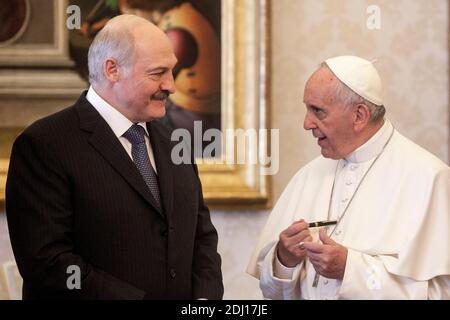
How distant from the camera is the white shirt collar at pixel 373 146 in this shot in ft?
8.89

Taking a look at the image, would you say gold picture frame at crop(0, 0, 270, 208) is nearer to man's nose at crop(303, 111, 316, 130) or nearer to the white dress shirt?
man's nose at crop(303, 111, 316, 130)

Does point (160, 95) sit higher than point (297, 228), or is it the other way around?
point (160, 95)

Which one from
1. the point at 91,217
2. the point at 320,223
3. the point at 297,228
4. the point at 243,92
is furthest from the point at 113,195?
the point at 243,92

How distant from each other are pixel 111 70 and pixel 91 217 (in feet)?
1.50

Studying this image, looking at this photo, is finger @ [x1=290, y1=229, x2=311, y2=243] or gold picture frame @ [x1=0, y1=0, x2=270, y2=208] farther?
gold picture frame @ [x1=0, y1=0, x2=270, y2=208]

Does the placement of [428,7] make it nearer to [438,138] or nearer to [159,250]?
[438,138]

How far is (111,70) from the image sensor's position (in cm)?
246

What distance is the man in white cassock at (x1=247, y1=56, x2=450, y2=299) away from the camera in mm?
2496

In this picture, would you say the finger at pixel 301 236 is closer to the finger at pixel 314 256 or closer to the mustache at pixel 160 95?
the finger at pixel 314 256

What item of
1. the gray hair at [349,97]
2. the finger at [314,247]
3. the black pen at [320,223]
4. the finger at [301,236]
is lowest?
the finger at [314,247]

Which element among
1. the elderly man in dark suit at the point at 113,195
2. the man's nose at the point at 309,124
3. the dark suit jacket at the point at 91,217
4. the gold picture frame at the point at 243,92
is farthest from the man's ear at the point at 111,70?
the gold picture frame at the point at 243,92

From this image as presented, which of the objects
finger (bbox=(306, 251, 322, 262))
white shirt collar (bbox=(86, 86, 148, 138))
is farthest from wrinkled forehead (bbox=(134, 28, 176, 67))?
finger (bbox=(306, 251, 322, 262))

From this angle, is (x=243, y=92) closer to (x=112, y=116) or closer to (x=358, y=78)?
(x=358, y=78)
